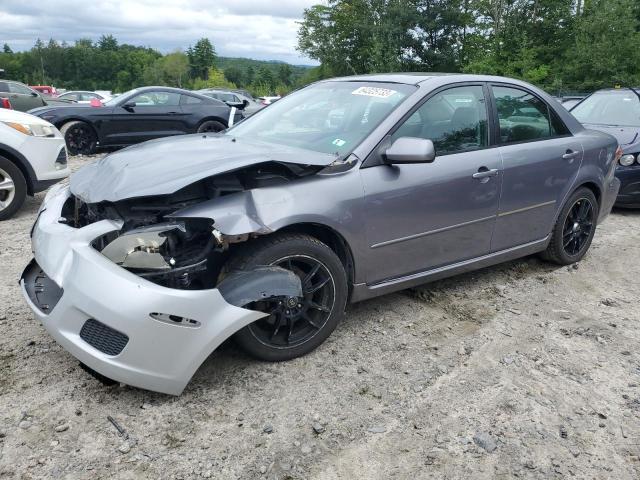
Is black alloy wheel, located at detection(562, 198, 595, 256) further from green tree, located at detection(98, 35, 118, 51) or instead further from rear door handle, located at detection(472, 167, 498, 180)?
green tree, located at detection(98, 35, 118, 51)

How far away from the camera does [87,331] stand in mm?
2443

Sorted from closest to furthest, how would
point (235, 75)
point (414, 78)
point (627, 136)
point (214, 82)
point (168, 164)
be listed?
point (168, 164)
point (414, 78)
point (627, 136)
point (214, 82)
point (235, 75)

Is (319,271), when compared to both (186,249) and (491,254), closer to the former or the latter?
(186,249)

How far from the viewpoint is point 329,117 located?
352 cm

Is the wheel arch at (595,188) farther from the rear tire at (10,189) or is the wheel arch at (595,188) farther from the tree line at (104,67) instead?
the tree line at (104,67)

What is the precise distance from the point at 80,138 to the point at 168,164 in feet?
25.3

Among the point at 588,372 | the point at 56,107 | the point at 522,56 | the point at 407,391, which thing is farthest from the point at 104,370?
the point at 522,56

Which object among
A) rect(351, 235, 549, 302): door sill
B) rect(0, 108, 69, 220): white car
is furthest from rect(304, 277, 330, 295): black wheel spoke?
rect(0, 108, 69, 220): white car

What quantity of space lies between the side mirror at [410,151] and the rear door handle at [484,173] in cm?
64

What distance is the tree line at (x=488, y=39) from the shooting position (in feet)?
68.8

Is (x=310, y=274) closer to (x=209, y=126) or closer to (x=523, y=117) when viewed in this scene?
(x=523, y=117)

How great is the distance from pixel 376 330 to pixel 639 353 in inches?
62.5

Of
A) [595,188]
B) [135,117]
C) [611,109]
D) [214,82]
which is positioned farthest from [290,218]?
[214,82]

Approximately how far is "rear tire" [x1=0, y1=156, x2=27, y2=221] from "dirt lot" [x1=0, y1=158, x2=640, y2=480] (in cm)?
229
